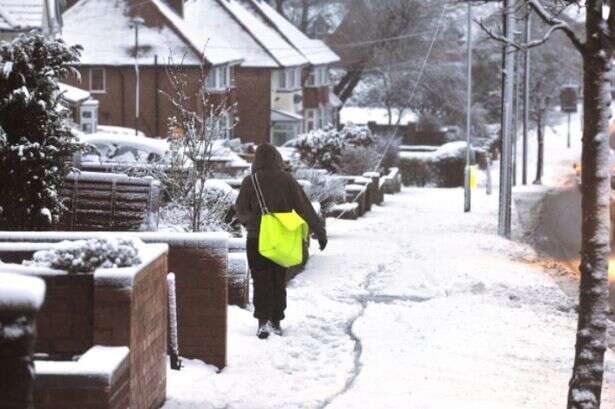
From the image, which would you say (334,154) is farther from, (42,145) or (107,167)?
(42,145)

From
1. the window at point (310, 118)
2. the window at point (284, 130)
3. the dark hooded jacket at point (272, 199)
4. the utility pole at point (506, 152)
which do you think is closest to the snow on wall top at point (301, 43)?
the window at point (310, 118)

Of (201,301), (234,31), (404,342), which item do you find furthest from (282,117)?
(201,301)

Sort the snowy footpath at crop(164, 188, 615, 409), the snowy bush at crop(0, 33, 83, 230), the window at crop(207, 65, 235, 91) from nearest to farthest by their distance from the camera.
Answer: the snowy footpath at crop(164, 188, 615, 409) → the snowy bush at crop(0, 33, 83, 230) → the window at crop(207, 65, 235, 91)

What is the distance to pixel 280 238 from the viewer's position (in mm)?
10375

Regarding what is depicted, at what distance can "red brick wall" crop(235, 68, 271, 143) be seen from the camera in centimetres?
5856

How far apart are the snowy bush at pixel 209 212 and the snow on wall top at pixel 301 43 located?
4780cm

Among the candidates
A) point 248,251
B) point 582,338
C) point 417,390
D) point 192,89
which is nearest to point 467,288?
point 248,251

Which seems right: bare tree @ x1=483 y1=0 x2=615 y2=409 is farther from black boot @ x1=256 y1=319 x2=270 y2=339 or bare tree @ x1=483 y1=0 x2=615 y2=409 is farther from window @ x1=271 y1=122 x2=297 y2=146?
window @ x1=271 y1=122 x2=297 y2=146

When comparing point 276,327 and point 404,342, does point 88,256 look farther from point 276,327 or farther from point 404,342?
point 404,342

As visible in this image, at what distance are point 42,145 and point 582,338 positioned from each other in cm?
668

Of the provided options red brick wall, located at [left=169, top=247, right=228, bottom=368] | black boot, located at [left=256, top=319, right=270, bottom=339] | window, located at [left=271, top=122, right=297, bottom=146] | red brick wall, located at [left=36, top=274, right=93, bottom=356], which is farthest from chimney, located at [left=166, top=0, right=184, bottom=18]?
red brick wall, located at [left=36, top=274, right=93, bottom=356]

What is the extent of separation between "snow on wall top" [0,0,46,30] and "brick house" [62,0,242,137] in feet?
74.2

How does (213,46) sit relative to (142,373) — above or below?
above

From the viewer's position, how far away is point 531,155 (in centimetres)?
7331
